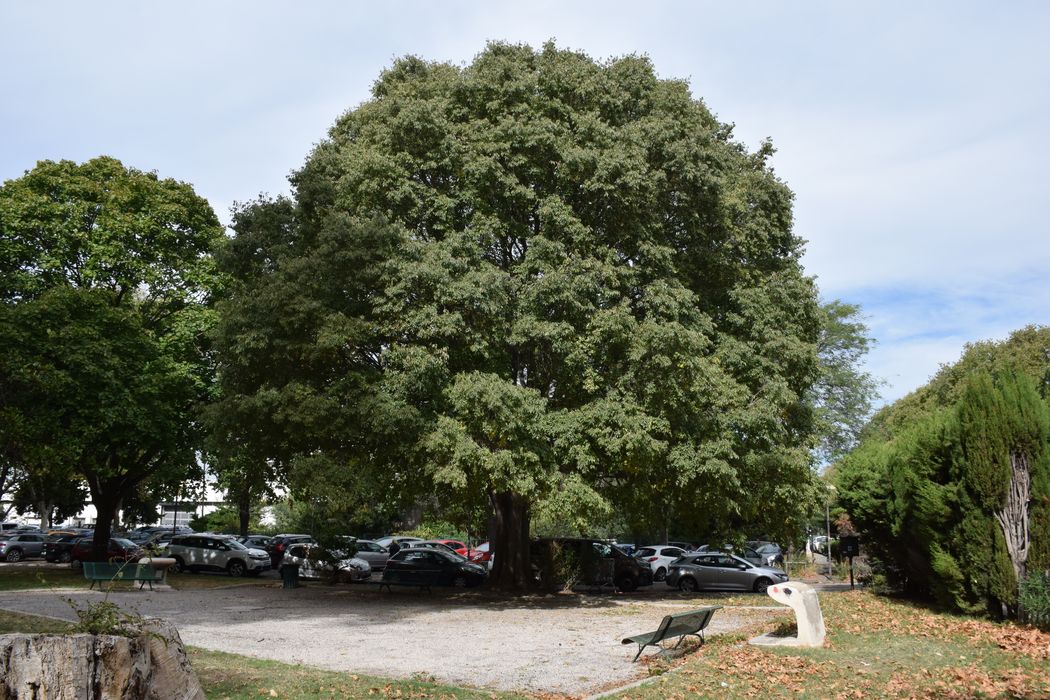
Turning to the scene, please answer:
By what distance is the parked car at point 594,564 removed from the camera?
2627cm

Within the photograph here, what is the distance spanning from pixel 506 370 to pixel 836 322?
29465 millimetres

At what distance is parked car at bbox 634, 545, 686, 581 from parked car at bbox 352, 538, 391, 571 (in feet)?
34.0

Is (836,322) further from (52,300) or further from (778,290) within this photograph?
(52,300)

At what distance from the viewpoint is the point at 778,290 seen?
76.3 ft

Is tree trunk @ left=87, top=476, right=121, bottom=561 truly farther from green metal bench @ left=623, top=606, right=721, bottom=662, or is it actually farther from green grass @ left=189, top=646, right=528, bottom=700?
green metal bench @ left=623, top=606, right=721, bottom=662

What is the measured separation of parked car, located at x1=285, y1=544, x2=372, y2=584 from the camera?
28.3 metres

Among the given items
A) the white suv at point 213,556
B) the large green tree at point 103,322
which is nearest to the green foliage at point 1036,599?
the large green tree at point 103,322

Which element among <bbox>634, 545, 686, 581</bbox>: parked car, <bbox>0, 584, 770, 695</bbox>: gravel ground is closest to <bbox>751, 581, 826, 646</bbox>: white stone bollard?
<bbox>0, 584, 770, 695</bbox>: gravel ground

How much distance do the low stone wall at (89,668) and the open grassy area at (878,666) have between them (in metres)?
5.16

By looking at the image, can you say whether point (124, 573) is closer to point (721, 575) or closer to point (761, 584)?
point (721, 575)

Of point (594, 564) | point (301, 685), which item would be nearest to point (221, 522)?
point (594, 564)

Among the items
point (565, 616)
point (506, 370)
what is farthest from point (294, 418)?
point (565, 616)

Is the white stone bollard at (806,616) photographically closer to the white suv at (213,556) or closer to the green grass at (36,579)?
the green grass at (36,579)

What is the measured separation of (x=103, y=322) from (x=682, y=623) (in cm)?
2045
